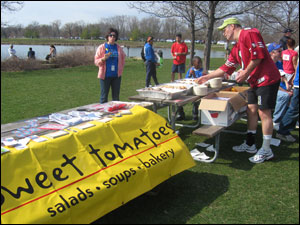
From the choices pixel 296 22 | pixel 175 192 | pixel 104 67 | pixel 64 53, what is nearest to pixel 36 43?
pixel 64 53

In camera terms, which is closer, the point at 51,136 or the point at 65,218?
the point at 65,218

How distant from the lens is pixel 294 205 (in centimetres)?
340

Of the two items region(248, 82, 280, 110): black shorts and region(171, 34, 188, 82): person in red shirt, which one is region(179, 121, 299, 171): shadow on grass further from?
region(171, 34, 188, 82): person in red shirt

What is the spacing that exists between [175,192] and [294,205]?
1.32 metres

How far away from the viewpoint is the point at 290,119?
5.48 metres

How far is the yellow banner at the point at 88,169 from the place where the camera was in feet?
7.18

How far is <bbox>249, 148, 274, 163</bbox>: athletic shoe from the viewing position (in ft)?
14.8

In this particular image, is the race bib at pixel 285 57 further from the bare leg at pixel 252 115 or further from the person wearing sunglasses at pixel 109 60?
→ the person wearing sunglasses at pixel 109 60

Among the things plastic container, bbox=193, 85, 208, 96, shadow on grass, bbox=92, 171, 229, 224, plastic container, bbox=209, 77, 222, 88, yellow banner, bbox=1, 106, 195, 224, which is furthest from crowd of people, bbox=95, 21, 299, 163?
yellow banner, bbox=1, 106, 195, 224

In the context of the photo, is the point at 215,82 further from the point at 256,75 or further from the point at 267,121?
the point at 267,121

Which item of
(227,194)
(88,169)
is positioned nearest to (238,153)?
(227,194)

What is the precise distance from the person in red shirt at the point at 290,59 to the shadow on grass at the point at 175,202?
3190mm

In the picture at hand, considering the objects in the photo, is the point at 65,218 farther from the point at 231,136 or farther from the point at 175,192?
the point at 231,136

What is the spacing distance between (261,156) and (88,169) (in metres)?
2.90
